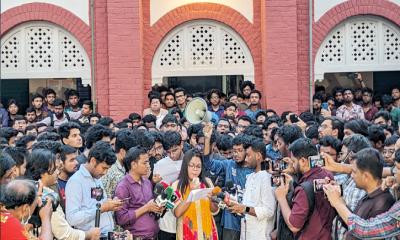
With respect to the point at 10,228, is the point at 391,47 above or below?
above

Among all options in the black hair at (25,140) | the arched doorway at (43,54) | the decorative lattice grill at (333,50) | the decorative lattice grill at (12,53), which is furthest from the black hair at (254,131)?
the decorative lattice grill at (12,53)

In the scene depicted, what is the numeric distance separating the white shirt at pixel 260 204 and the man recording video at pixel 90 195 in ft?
5.27

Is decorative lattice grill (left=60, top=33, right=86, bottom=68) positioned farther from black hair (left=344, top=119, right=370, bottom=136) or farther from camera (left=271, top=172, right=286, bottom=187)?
camera (left=271, top=172, right=286, bottom=187)

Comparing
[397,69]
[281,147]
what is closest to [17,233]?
[281,147]

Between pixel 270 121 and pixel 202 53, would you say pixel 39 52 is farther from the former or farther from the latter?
pixel 270 121

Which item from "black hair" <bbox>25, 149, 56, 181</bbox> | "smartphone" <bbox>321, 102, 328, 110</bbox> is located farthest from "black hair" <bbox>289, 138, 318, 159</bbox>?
"smartphone" <bbox>321, 102, 328, 110</bbox>

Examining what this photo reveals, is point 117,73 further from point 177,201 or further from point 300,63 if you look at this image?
point 177,201

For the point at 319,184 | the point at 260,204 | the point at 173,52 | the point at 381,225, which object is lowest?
the point at 260,204

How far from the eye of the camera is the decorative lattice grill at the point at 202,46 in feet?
63.4

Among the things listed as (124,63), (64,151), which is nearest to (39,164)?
(64,151)

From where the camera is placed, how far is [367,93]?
1814cm

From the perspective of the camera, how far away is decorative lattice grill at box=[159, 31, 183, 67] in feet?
63.6

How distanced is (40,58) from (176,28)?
300cm

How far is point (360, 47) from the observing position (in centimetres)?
1931
